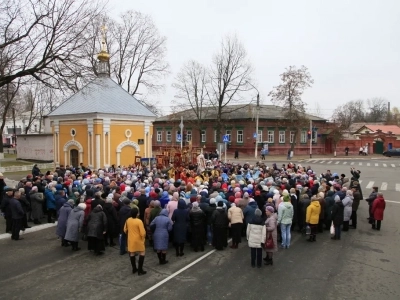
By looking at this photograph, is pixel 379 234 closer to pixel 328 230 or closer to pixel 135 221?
pixel 328 230

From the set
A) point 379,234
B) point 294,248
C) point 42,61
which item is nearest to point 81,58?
point 42,61

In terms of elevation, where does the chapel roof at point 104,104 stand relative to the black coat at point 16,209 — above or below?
above

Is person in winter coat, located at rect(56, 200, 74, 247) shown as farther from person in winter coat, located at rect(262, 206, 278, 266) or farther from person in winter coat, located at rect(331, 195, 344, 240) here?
person in winter coat, located at rect(331, 195, 344, 240)

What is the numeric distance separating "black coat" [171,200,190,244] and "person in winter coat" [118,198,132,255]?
48.5 inches

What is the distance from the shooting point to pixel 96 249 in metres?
9.44

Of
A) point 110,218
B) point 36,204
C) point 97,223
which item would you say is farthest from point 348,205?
point 36,204

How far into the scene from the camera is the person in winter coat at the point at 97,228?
29.9 feet

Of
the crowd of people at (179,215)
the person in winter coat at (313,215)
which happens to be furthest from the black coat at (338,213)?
the person in winter coat at (313,215)

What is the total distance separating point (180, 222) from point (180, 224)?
0.06m

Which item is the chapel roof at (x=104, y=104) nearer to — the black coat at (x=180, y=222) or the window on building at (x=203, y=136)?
the black coat at (x=180, y=222)

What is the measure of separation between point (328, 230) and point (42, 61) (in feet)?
42.5

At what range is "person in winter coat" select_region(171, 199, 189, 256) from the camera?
918 cm

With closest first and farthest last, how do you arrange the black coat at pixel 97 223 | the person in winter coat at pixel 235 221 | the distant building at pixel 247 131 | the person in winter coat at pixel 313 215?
the black coat at pixel 97 223 < the person in winter coat at pixel 235 221 < the person in winter coat at pixel 313 215 < the distant building at pixel 247 131

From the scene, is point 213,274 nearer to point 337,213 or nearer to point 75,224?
point 75,224
